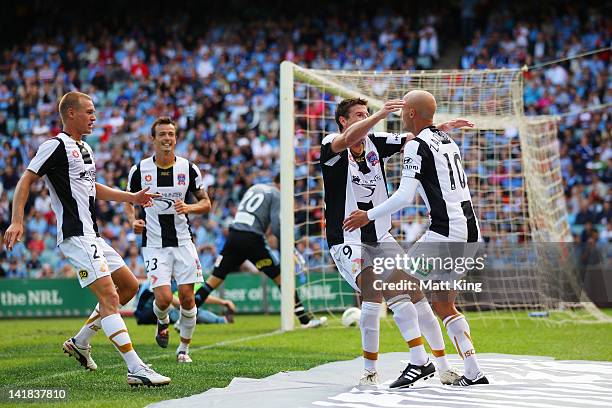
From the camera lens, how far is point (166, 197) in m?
9.48

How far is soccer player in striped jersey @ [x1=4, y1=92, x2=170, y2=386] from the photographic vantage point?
23.3ft

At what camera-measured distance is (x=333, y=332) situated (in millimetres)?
12469

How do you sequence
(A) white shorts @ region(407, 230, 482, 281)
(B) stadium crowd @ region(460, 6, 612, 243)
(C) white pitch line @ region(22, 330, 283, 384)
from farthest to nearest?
(B) stadium crowd @ region(460, 6, 612, 243) < (C) white pitch line @ region(22, 330, 283, 384) < (A) white shorts @ region(407, 230, 482, 281)

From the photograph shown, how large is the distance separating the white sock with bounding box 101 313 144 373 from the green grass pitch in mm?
190

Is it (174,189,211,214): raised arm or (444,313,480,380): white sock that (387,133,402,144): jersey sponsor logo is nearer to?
(444,313,480,380): white sock

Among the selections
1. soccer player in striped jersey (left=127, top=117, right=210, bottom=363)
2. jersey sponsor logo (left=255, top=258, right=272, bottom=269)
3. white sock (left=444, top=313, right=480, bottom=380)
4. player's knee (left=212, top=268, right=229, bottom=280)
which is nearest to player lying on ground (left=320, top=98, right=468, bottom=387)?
white sock (left=444, top=313, right=480, bottom=380)

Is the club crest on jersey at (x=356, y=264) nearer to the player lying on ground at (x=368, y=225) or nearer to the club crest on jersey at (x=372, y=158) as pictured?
Result: the player lying on ground at (x=368, y=225)

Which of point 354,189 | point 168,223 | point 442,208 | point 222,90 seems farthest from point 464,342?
point 222,90

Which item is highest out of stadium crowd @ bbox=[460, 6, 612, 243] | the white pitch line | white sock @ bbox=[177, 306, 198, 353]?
stadium crowd @ bbox=[460, 6, 612, 243]

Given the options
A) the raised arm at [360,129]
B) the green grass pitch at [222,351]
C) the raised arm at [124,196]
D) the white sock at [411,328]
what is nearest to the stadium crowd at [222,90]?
the green grass pitch at [222,351]

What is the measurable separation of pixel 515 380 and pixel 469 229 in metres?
1.27

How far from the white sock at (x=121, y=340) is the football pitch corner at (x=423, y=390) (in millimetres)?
720

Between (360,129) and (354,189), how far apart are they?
79 centimetres

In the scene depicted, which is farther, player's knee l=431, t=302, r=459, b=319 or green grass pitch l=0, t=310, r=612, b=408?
green grass pitch l=0, t=310, r=612, b=408
